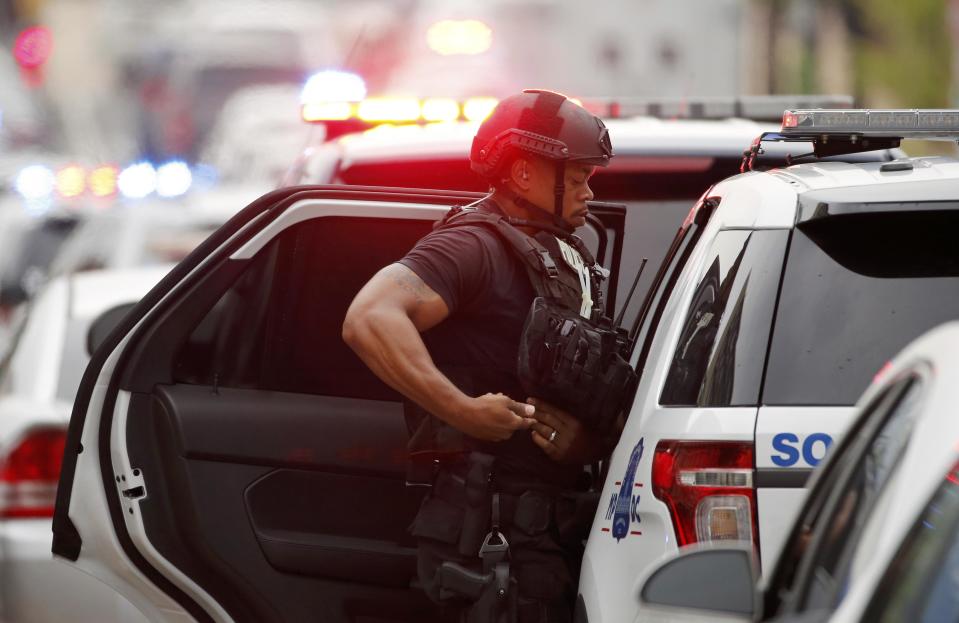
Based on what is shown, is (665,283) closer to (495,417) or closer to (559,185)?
(559,185)

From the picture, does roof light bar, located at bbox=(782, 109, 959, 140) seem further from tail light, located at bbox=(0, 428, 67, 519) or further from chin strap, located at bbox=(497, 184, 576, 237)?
tail light, located at bbox=(0, 428, 67, 519)

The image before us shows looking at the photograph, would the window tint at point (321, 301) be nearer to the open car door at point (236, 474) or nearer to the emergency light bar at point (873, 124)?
the open car door at point (236, 474)

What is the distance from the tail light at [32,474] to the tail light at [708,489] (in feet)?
9.12

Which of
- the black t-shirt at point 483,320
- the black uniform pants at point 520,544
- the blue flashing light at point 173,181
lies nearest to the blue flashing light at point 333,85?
the black t-shirt at point 483,320

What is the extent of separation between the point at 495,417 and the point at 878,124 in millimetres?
1019

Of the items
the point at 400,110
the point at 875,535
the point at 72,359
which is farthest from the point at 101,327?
the point at 875,535

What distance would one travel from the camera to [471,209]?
4230 millimetres

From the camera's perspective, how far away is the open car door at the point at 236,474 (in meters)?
4.47

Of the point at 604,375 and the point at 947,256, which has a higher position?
the point at 947,256

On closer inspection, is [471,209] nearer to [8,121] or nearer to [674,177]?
[674,177]

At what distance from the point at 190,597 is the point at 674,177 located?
1971mm

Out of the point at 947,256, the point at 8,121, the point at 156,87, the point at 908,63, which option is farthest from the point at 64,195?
the point at 156,87

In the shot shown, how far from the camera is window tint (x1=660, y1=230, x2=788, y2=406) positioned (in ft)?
10.9

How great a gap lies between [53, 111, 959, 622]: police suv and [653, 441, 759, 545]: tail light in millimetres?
27
